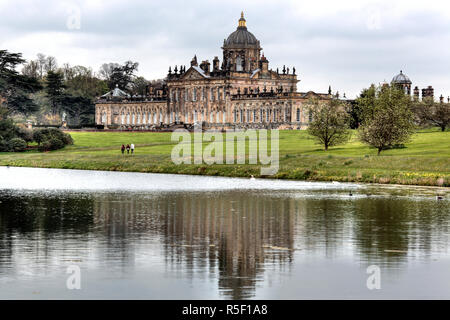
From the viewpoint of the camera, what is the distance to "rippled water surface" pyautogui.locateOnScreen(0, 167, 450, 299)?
22344 millimetres

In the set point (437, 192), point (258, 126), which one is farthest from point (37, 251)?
point (258, 126)

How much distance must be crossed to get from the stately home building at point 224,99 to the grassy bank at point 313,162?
4231 centimetres

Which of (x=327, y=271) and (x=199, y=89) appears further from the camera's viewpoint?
(x=199, y=89)

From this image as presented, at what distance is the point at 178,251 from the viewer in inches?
1095

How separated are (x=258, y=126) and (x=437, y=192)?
342 ft

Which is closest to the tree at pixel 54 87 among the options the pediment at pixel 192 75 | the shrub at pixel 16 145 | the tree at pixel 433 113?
the pediment at pixel 192 75

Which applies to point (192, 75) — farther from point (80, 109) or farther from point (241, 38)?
point (80, 109)

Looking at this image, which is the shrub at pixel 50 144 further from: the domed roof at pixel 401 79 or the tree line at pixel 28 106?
the domed roof at pixel 401 79

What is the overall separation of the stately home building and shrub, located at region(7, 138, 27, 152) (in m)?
55.8

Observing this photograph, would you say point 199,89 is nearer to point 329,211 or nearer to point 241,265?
point 329,211

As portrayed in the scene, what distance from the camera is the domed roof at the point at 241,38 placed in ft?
579

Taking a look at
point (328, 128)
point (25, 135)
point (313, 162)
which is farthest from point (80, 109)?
point (313, 162)
